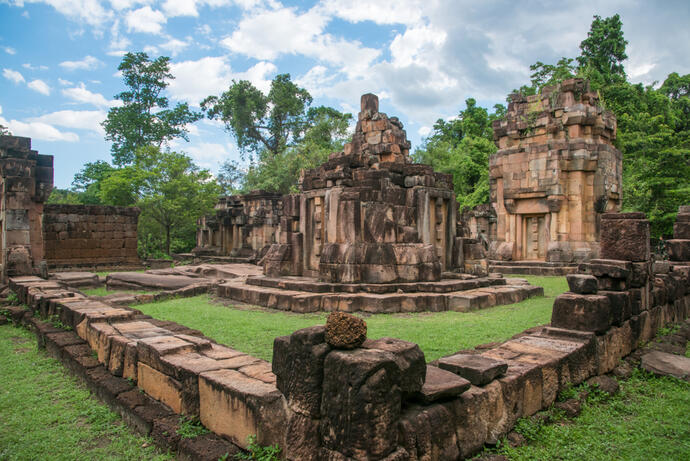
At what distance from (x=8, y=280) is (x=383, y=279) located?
9592mm

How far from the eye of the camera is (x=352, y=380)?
260cm

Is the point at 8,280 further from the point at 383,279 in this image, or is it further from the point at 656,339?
the point at 656,339

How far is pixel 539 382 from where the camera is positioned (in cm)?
394

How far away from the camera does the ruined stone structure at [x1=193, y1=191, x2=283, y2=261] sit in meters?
21.7

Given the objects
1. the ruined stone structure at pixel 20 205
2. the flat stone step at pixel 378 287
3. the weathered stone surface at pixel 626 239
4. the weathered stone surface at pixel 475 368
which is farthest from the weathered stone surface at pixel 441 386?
the ruined stone structure at pixel 20 205

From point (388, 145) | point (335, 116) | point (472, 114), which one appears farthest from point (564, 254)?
point (335, 116)

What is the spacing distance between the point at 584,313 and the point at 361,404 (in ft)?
12.1

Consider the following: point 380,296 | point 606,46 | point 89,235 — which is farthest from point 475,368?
point 606,46

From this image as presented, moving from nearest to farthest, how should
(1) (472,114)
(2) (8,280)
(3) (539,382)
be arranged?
1. (3) (539,382)
2. (2) (8,280)
3. (1) (472,114)

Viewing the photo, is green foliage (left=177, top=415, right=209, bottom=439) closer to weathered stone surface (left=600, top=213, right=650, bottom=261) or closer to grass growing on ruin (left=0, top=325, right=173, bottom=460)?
grass growing on ruin (left=0, top=325, right=173, bottom=460)

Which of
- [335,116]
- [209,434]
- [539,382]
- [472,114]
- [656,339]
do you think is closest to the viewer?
[209,434]

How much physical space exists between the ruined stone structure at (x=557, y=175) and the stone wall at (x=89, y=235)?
1477 centimetres

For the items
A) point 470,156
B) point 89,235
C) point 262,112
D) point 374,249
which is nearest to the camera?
point 374,249

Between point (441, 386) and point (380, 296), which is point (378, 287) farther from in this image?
point (441, 386)
